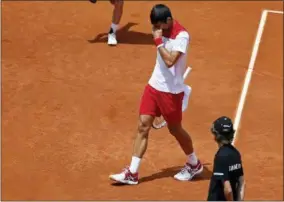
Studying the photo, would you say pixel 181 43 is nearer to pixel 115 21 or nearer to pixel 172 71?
pixel 172 71

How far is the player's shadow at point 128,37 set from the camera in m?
14.3

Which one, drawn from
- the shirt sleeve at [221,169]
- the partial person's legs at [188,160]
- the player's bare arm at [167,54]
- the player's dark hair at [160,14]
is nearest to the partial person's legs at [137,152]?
the partial person's legs at [188,160]

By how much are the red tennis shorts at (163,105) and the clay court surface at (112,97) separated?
0.98 meters

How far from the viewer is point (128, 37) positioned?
573 inches

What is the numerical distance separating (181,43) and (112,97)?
11.4ft

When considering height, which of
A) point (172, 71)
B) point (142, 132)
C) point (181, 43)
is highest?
point (181, 43)

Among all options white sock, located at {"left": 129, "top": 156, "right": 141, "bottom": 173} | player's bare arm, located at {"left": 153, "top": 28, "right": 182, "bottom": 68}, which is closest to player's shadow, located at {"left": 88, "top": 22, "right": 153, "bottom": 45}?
white sock, located at {"left": 129, "top": 156, "right": 141, "bottom": 173}

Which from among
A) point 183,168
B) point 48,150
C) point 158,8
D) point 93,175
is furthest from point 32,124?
point 158,8

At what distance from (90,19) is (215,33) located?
102 inches

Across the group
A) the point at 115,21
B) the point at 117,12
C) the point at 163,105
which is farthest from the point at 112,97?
the point at 163,105

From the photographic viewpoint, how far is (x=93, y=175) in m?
9.65

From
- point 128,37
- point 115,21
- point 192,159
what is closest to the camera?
point 192,159

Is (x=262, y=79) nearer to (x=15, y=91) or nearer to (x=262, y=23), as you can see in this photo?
(x=262, y=23)

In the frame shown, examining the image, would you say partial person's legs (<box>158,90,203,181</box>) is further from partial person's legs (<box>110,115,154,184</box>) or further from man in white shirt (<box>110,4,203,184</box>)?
partial person's legs (<box>110,115,154,184</box>)
